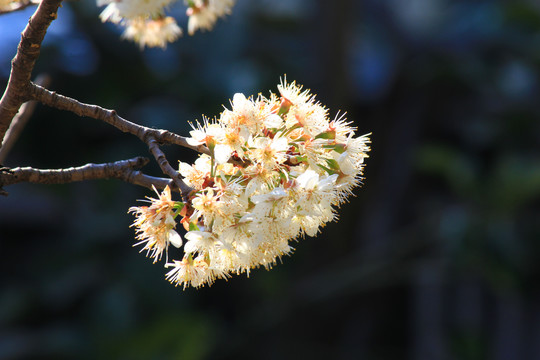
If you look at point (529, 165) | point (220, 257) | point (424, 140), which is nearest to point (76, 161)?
point (424, 140)

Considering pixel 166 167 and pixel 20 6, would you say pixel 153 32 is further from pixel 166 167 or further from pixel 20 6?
pixel 166 167

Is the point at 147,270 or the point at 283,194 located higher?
the point at 147,270

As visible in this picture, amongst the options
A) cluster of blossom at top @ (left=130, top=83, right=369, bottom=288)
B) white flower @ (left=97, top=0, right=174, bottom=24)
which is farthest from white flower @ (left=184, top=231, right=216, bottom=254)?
white flower @ (left=97, top=0, right=174, bottom=24)

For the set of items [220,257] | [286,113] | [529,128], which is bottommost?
[220,257]

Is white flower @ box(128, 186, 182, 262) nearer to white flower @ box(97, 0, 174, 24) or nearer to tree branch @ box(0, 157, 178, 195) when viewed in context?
tree branch @ box(0, 157, 178, 195)

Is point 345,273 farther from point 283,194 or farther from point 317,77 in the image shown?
point 283,194

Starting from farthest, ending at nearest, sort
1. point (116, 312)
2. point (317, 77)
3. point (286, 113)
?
point (116, 312), point (317, 77), point (286, 113)

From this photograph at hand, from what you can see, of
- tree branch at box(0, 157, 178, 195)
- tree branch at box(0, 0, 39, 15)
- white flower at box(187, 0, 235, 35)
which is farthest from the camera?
white flower at box(187, 0, 235, 35)
